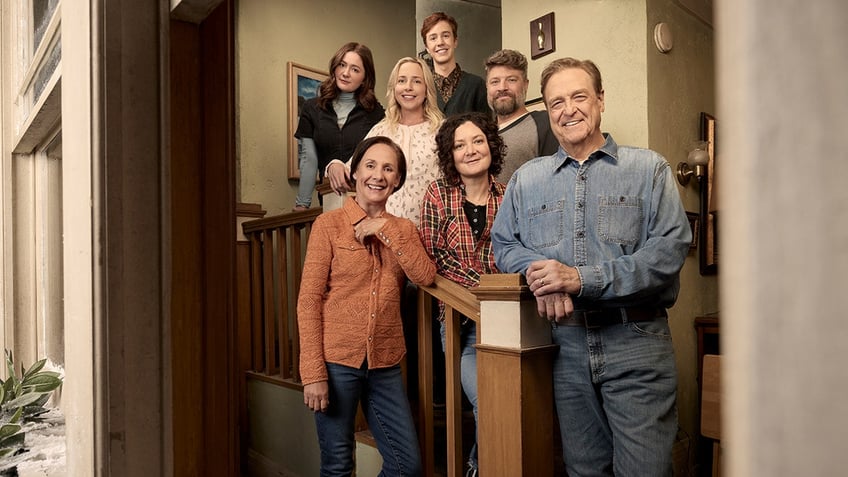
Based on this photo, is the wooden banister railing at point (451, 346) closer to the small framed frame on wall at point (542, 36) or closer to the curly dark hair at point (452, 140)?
the curly dark hair at point (452, 140)

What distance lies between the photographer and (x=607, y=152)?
1612 millimetres

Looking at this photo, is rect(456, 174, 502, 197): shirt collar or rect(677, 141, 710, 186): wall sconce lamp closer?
rect(456, 174, 502, 197): shirt collar

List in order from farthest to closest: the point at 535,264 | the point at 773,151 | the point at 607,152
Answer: the point at 607,152, the point at 535,264, the point at 773,151

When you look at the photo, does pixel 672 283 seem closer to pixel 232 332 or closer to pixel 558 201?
pixel 558 201

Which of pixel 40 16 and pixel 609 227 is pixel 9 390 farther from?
pixel 609 227

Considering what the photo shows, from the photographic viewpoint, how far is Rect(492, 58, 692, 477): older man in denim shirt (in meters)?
1.46

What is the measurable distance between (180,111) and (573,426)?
1.19 meters

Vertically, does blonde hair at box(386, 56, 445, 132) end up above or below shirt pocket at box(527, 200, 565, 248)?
above

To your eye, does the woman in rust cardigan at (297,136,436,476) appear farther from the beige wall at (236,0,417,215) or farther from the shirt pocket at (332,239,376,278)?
the beige wall at (236,0,417,215)

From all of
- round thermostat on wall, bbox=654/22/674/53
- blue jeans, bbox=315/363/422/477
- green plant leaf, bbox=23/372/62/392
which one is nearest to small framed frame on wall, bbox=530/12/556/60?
round thermostat on wall, bbox=654/22/674/53

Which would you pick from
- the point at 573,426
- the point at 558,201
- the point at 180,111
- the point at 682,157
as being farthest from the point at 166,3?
the point at 682,157

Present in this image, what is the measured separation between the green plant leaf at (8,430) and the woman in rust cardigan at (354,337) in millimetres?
895

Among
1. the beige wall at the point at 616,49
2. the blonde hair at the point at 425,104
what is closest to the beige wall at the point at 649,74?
the beige wall at the point at 616,49

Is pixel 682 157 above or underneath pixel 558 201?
above
